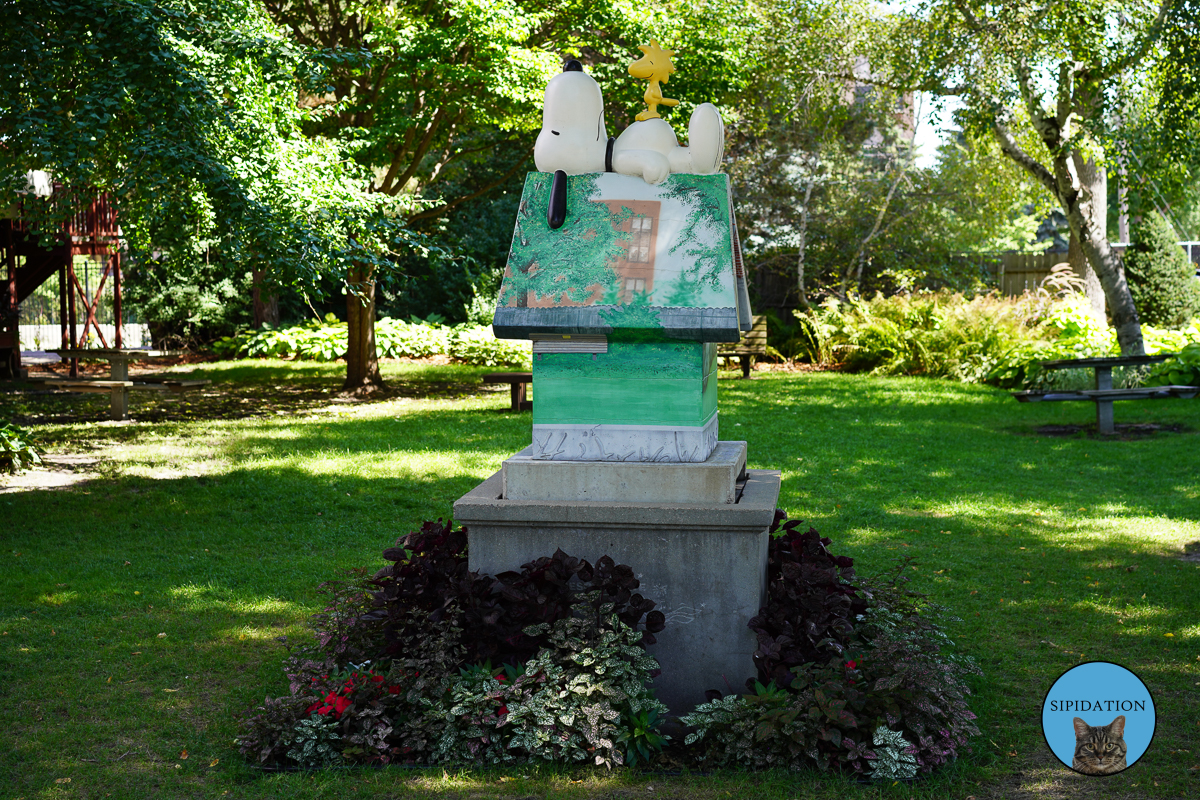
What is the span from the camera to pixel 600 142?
416 centimetres

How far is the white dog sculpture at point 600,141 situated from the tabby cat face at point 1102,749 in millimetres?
2636

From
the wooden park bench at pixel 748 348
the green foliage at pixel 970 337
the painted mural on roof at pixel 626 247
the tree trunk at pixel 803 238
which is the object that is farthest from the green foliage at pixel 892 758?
the tree trunk at pixel 803 238

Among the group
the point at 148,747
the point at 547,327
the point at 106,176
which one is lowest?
the point at 148,747

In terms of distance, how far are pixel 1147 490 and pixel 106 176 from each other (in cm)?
923

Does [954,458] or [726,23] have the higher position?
[726,23]

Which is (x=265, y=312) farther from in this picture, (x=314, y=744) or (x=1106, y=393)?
(x=314, y=744)

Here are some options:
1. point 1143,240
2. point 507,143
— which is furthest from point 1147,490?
point 507,143

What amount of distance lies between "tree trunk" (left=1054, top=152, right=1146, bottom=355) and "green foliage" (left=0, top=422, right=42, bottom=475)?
12.6 metres

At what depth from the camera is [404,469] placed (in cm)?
884

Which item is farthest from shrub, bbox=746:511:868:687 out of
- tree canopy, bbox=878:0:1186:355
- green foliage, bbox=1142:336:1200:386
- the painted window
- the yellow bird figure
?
green foliage, bbox=1142:336:1200:386

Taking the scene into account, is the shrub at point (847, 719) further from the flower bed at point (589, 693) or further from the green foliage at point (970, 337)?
the green foliage at point (970, 337)

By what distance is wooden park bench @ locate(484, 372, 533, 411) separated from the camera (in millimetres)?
11969

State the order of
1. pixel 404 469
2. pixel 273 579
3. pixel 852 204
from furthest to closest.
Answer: pixel 852 204
pixel 404 469
pixel 273 579

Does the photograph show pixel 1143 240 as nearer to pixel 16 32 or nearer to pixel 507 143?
pixel 507 143
